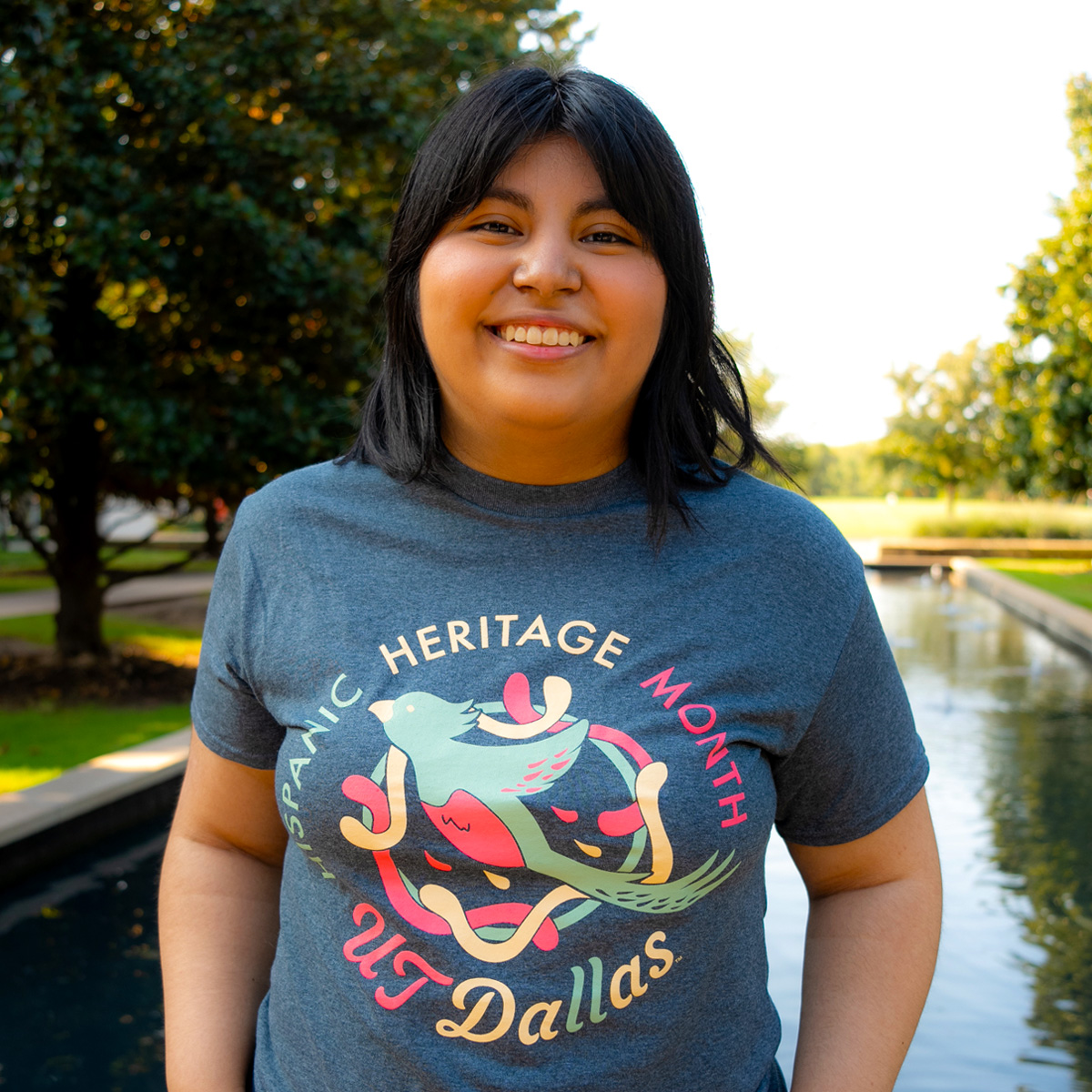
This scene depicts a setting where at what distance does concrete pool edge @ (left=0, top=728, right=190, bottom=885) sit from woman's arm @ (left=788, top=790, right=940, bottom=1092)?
4039mm

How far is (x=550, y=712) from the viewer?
115cm

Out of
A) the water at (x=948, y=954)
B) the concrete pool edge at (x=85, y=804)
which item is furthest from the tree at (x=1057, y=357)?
the concrete pool edge at (x=85, y=804)

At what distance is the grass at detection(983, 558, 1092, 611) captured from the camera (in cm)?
1752

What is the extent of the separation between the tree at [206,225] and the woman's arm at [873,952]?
230 inches

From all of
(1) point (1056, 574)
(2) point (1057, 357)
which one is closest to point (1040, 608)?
(2) point (1057, 357)

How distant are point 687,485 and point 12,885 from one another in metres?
4.22

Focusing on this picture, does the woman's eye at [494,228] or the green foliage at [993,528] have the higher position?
the woman's eye at [494,228]

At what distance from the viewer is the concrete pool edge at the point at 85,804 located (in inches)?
178

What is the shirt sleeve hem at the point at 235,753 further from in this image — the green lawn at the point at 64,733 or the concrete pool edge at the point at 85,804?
the green lawn at the point at 64,733

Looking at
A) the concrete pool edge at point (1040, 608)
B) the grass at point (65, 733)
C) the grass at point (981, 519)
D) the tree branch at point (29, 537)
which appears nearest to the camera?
the grass at point (65, 733)

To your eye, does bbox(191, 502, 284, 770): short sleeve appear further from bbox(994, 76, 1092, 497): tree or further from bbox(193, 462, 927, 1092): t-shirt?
bbox(994, 76, 1092, 497): tree

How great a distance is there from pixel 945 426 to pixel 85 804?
4445 centimetres

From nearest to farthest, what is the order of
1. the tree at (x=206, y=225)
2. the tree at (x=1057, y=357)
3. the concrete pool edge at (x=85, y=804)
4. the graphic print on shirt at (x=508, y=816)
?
the graphic print on shirt at (x=508, y=816), the concrete pool edge at (x=85, y=804), the tree at (x=206, y=225), the tree at (x=1057, y=357)

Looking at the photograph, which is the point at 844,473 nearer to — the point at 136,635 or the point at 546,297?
the point at 136,635
